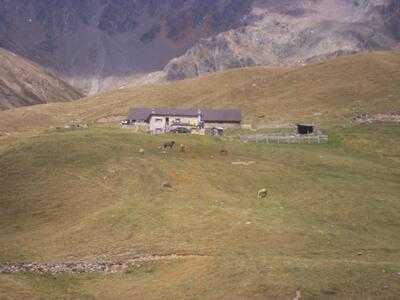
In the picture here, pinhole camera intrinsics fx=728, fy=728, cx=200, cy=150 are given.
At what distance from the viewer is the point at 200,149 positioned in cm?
8419

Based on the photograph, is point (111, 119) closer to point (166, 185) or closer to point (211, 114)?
point (211, 114)

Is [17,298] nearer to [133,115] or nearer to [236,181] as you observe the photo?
[236,181]

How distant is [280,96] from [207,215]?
87.2 m

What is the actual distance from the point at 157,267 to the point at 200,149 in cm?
3669

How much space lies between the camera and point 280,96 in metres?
143

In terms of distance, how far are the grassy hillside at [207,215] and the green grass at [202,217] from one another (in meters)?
0.12

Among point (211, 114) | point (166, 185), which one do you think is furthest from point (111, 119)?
point (166, 185)

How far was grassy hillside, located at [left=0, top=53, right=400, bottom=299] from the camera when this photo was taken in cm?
4397

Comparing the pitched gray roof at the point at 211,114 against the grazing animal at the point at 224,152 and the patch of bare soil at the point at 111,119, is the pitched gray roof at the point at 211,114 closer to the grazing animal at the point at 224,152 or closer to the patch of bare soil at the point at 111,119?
the patch of bare soil at the point at 111,119

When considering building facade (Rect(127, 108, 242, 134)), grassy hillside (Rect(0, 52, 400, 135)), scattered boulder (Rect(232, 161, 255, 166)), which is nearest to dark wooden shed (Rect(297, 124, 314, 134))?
grassy hillside (Rect(0, 52, 400, 135))

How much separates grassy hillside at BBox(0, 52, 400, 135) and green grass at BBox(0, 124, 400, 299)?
35648 mm

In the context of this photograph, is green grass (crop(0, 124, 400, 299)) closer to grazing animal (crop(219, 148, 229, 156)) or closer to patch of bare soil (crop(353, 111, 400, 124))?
grazing animal (crop(219, 148, 229, 156))

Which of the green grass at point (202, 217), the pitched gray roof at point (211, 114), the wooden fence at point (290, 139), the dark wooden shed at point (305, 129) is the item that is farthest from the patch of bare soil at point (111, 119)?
the green grass at point (202, 217)

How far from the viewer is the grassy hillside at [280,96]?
125 meters
